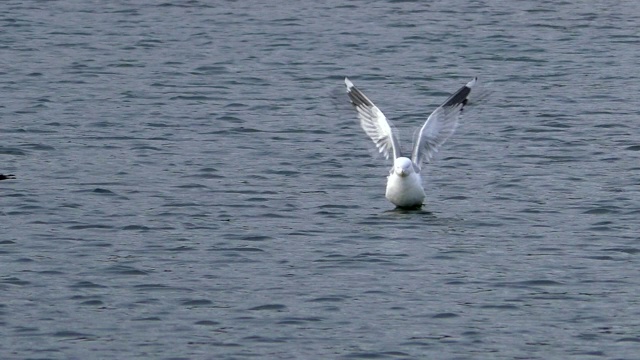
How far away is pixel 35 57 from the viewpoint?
27.1 m

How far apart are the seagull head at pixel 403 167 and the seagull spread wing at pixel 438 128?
Result: 981 millimetres

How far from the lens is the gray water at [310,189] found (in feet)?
42.9

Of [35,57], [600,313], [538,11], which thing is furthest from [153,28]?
[600,313]

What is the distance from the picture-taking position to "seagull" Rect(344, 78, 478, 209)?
1681cm

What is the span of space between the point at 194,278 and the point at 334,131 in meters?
7.46

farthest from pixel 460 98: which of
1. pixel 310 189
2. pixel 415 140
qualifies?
→ pixel 310 189

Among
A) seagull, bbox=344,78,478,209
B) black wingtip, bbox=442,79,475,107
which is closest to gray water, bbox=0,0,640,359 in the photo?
seagull, bbox=344,78,478,209

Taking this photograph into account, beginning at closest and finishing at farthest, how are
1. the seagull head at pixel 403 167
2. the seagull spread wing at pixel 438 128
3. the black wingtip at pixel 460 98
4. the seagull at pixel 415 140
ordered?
the seagull head at pixel 403 167, the seagull at pixel 415 140, the seagull spread wing at pixel 438 128, the black wingtip at pixel 460 98

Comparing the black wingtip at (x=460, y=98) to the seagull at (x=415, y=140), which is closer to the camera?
the seagull at (x=415, y=140)

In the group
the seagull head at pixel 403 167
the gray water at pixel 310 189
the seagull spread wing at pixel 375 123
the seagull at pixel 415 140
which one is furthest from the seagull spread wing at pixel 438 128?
the seagull head at pixel 403 167

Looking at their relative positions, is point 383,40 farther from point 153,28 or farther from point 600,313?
point 600,313

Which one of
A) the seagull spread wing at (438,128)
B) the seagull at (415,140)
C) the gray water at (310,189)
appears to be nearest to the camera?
the gray water at (310,189)

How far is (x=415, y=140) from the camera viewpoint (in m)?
18.9

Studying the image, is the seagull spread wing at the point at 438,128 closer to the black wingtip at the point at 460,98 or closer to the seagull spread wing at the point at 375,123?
the black wingtip at the point at 460,98
